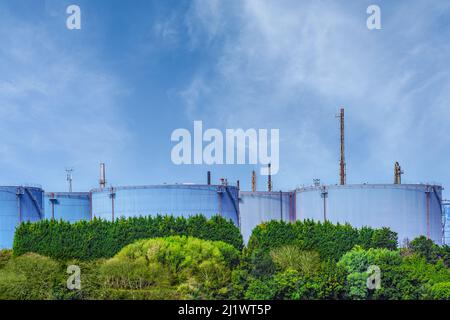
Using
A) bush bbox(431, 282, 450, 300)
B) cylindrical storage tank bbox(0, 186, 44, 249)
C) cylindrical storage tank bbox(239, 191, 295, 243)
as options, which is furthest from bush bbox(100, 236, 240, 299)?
cylindrical storage tank bbox(0, 186, 44, 249)

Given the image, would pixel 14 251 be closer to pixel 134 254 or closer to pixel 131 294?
pixel 134 254

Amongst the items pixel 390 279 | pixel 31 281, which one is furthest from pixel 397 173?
→ pixel 31 281

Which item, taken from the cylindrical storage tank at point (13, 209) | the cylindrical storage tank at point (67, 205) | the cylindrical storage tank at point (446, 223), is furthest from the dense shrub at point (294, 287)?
the cylindrical storage tank at point (446, 223)

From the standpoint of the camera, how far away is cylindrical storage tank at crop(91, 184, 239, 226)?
2366 inches

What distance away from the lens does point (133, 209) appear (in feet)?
201

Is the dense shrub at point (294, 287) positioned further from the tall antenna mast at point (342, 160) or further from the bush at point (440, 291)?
the tall antenna mast at point (342, 160)

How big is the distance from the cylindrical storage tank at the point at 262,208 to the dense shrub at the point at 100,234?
17.2m

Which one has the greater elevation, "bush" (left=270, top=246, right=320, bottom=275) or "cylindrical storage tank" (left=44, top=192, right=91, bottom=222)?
"cylindrical storage tank" (left=44, top=192, right=91, bottom=222)

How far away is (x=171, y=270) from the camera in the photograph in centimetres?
3950

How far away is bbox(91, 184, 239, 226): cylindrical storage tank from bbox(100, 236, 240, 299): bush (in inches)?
591

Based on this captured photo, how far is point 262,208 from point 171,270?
30283mm

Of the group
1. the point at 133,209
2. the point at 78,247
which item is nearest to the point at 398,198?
the point at 133,209

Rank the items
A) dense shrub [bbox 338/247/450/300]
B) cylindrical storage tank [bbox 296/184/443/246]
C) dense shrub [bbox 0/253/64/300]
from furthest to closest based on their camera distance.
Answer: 1. cylindrical storage tank [bbox 296/184/443/246]
2. dense shrub [bbox 338/247/450/300]
3. dense shrub [bbox 0/253/64/300]

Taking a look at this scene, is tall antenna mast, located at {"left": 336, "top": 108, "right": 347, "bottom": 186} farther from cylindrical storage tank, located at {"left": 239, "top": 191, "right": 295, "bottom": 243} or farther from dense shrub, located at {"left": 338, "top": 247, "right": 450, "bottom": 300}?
dense shrub, located at {"left": 338, "top": 247, "right": 450, "bottom": 300}
